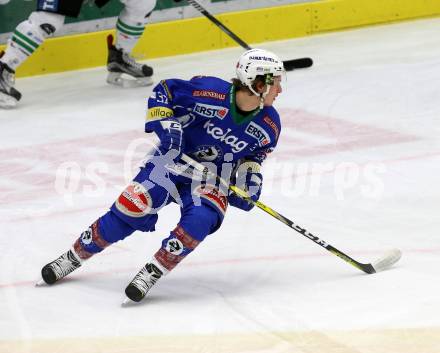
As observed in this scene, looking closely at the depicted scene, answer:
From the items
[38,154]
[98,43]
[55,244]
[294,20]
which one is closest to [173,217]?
[55,244]

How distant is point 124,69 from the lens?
6.76 metres

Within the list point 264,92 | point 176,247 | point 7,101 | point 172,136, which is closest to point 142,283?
point 176,247

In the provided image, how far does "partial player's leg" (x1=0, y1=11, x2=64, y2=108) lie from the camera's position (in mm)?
6309

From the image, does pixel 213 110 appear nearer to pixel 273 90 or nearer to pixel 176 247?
pixel 273 90

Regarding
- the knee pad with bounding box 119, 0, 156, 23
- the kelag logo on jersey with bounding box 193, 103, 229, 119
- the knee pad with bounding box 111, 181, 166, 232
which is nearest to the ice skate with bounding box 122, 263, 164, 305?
the knee pad with bounding box 111, 181, 166, 232

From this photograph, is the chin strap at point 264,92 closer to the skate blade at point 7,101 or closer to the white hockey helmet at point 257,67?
the white hockey helmet at point 257,67

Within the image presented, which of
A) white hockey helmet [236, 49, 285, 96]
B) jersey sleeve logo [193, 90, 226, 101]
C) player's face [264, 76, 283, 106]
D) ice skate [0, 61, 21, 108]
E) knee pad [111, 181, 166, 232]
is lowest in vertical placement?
ice skate [0, 61, 21, 108]

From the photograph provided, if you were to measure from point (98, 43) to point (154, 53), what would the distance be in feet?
1.32

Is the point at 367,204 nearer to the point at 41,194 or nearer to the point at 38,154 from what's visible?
the point at 41,194

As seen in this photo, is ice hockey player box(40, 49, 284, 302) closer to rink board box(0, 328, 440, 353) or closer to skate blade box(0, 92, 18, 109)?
rink board box(0, 328, 440, 353)

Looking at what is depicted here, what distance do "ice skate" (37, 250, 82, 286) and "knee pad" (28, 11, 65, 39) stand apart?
9.53ft

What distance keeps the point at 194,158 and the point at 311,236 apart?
45cm

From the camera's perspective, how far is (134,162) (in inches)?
207

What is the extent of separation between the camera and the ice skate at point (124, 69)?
266 inches
